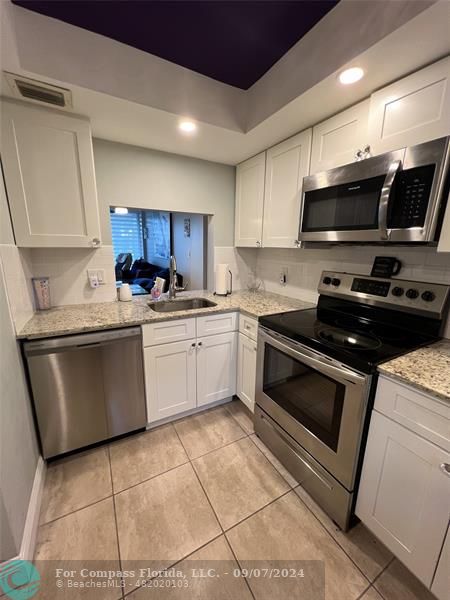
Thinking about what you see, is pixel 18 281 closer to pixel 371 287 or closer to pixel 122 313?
pixel 122 313

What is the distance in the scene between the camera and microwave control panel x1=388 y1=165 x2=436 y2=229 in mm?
1097

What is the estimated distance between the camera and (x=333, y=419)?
124 centimetres

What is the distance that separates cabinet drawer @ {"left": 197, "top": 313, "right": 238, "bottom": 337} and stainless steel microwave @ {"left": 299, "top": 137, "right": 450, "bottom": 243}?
908 millimetres

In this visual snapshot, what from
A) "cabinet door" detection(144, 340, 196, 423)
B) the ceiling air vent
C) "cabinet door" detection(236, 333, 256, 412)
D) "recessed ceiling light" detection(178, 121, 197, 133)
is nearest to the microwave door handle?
"cabinet door" detection(236, 333, 256, 412)

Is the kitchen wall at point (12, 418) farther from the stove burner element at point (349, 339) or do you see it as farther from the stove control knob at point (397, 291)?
the stove control knob at point (397, 291)

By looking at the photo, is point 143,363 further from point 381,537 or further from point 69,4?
point 69,4

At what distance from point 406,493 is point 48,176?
2.50 meters

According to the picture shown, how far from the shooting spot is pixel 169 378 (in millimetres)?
1881

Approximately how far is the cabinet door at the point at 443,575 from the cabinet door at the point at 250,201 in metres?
2.04

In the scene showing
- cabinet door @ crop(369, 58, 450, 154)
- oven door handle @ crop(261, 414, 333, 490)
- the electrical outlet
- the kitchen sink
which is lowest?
oven door handle @ crop(261, 414, 333, 490)

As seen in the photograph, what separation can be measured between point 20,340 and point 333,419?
1777 millimetres

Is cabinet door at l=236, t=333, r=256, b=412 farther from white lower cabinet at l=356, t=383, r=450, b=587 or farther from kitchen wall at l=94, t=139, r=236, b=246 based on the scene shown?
kitchen wall at l=94, t=139, r=236, b=246

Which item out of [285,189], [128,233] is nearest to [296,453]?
[285,189]

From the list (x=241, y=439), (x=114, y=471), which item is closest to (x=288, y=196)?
(x=241, y=439)
